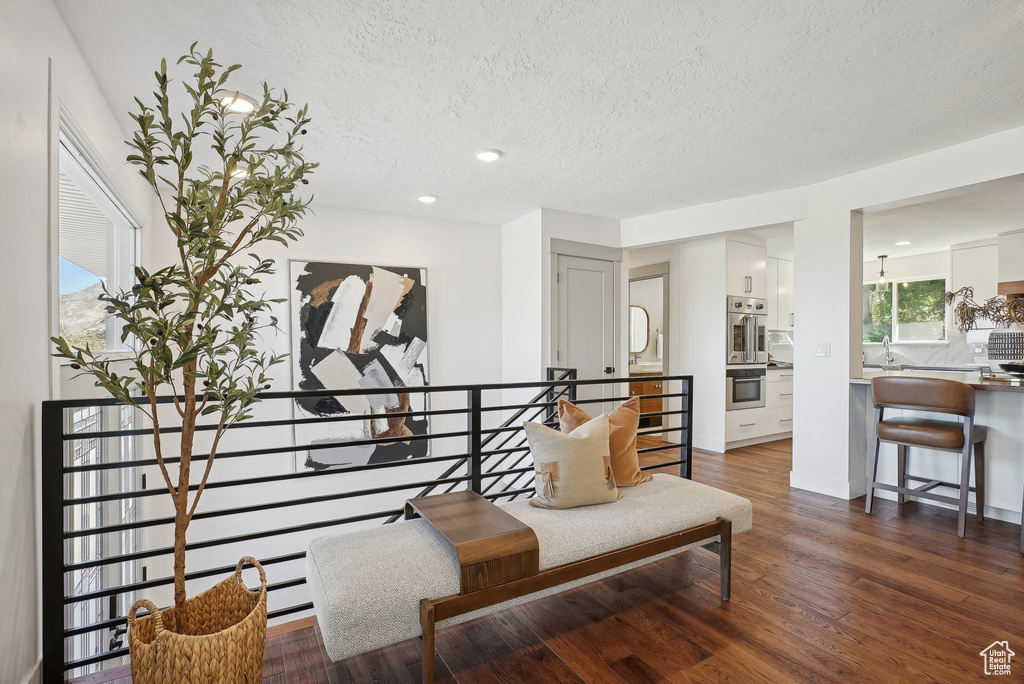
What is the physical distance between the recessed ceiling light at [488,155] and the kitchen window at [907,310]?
6.66 m

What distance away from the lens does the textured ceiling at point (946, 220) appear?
4.29m

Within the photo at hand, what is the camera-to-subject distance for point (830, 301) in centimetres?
373

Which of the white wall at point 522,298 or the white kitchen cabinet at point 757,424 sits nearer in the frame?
the white wall at point 522,298

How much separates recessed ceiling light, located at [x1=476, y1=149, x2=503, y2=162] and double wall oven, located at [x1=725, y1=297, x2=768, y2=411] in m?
3.24

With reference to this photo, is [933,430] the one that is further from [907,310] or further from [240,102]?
[907,310]

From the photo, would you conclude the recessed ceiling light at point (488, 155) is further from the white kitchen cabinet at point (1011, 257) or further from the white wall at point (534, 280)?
the white kitchen cabinet at point (1011, 257)

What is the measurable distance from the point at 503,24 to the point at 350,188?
2376 mm

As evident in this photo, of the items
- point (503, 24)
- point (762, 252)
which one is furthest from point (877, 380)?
point (503, 24)

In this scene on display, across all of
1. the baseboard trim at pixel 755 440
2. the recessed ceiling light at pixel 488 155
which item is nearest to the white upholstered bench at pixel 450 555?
the recessed ceiling light at pixel 488 155

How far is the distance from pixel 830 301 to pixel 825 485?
1.40 m

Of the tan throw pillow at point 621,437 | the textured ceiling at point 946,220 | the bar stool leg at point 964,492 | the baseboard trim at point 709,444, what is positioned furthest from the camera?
the baseboard trim at point 709,444

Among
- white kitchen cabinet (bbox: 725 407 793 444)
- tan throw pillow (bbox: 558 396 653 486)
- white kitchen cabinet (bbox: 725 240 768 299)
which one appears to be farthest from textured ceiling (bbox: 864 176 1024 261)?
tan throw pillow (bbox: 558 396 653 486)

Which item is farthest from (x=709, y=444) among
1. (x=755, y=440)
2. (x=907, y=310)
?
(x=907, y=310)

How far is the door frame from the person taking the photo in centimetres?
468
